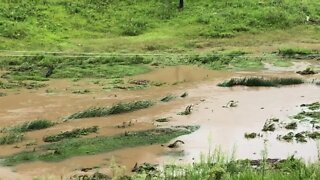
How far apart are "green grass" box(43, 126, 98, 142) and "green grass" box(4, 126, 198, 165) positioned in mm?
426

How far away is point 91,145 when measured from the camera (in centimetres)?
1750

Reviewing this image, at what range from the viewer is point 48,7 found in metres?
45.4

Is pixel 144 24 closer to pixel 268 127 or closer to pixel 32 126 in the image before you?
pixel 32 126

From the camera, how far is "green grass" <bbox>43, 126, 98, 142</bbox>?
61.1 ft

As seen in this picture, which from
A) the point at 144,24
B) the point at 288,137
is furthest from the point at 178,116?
the point at 144,24

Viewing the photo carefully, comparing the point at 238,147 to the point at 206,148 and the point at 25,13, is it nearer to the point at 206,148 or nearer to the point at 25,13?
the point at 206,148

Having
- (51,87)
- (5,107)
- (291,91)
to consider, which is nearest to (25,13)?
(51,87)

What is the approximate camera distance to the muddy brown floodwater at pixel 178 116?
53.4 feet

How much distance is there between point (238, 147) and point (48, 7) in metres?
31.0

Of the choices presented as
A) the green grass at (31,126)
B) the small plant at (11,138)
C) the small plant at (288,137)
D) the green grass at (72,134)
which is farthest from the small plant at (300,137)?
the small plant at (11,138)

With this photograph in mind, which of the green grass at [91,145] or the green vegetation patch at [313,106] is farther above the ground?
the green grass at [91,145]

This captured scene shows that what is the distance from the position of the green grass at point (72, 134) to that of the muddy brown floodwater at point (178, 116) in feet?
0.93

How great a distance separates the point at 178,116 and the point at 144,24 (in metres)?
23.7

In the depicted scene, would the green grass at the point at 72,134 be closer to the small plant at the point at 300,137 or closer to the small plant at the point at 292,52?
the small plant at the point at 300,137
